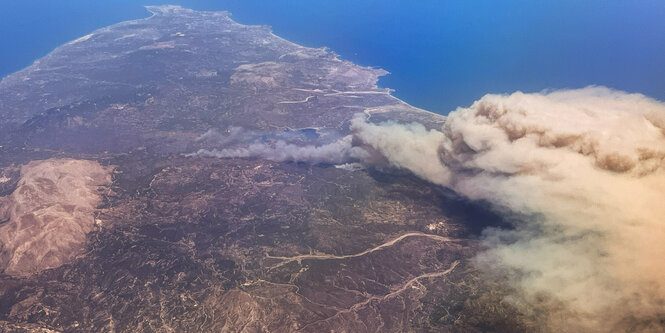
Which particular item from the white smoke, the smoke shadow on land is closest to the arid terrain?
the smoke shadow on land

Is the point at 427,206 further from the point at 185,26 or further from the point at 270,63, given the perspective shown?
the point at 185,26

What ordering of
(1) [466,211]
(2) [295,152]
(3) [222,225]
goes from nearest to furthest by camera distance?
1. (3) [222,225]
2. (1) [466,211]
3. (2) [295,152]

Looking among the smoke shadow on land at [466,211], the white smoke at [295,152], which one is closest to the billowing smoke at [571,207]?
the smoke shadow on land at [466,211]

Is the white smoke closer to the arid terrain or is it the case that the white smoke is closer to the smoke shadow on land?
the arid terrain

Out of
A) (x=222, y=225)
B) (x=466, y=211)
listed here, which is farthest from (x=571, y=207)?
(x=222, y=225)

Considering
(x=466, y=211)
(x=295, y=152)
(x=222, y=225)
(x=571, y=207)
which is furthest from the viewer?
(x=295, y=152)

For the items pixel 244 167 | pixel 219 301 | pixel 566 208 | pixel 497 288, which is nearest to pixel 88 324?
pixel 219 301

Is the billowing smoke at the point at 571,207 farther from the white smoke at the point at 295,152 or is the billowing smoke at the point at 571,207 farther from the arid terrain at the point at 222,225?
the white smoke at the point at 295,152

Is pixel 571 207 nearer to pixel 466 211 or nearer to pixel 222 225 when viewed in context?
pixel 466 211

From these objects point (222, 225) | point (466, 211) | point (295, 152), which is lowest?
point (222, 225)
